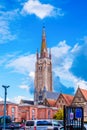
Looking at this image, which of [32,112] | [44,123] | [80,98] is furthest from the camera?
[80,98]

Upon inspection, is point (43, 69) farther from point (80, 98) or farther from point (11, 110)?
point (11, 110)

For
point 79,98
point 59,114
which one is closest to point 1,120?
point 59,114

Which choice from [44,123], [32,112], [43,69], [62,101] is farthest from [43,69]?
[44,123]

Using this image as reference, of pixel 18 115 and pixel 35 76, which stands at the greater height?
pixel 35 76

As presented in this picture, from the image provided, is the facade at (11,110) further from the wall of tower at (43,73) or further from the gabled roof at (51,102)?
the wall of tower at (43,73)

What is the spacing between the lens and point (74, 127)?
2147 centimetres

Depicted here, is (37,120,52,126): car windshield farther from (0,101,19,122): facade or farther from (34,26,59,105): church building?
(34,26,59,105): church building

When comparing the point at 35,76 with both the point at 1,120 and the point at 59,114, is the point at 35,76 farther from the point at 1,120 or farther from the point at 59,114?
the point at 1,120

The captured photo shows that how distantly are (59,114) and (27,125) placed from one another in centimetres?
5799

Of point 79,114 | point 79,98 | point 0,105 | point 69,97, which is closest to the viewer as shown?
point 79,114

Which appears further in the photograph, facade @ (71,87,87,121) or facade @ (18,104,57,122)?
facade @ (71,87,87,121)

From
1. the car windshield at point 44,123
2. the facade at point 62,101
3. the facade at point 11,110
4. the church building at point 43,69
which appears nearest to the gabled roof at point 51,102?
the facade at point 62,101

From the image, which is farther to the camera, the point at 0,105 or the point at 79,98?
the point at 79,98

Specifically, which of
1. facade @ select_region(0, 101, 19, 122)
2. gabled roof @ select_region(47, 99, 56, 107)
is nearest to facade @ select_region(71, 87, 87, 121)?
gabled roof @ select_region(47, 99, 56, 107)
